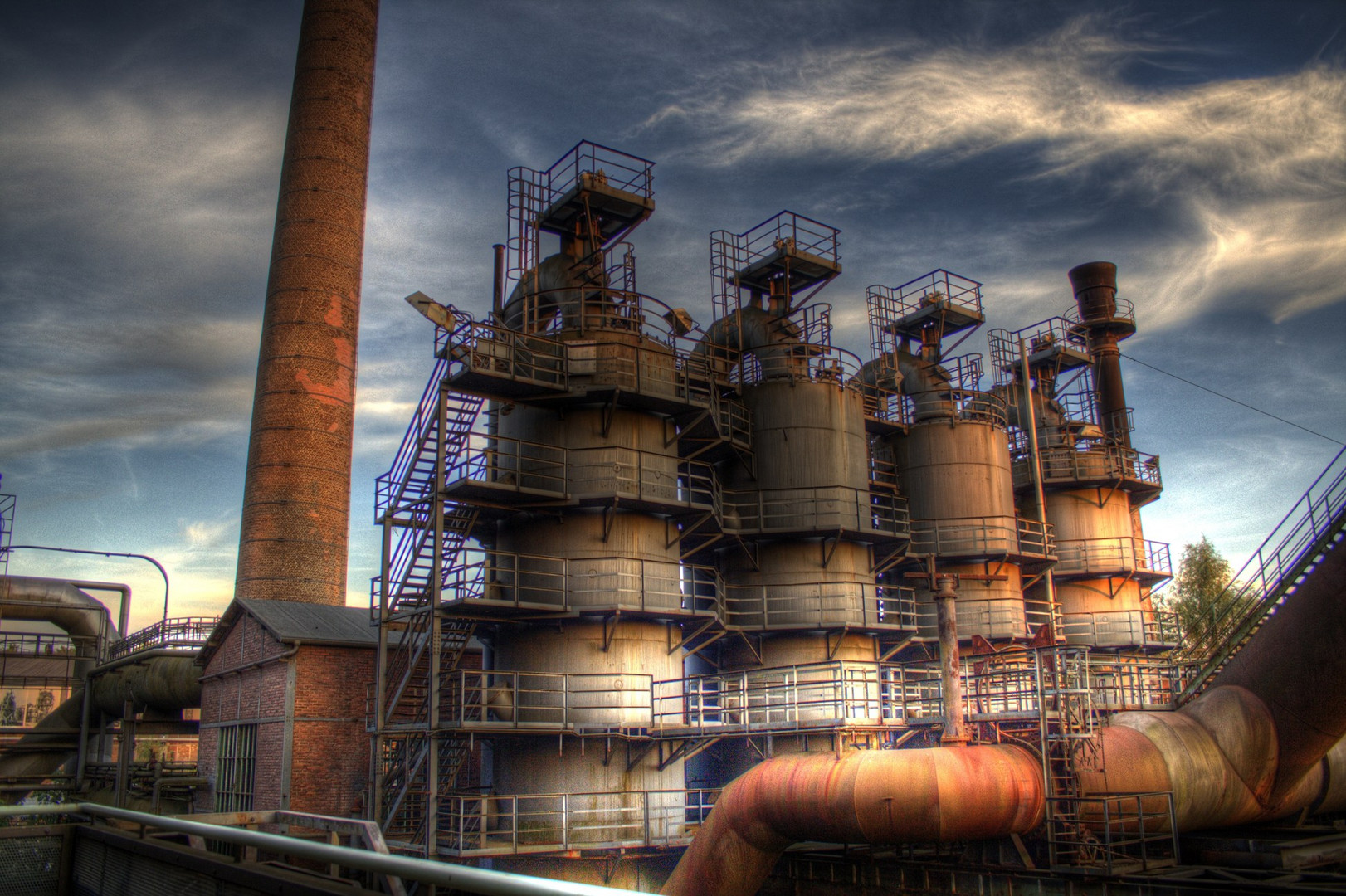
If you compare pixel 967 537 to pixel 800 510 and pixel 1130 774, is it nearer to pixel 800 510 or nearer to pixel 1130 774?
pixel 800 510

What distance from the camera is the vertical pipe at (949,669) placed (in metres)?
17.6

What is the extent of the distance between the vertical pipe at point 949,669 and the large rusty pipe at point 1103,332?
87.0 ft

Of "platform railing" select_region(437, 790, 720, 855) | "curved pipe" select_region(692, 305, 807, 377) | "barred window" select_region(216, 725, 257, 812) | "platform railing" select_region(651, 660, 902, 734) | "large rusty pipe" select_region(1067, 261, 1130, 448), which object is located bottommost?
"platform railing" select_region(437, 790, 720, 855)

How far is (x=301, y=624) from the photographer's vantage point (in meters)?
25.1

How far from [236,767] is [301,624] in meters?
4.12

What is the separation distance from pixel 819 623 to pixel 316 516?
1802 cm

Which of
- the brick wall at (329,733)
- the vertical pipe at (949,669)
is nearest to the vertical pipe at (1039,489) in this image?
the vertical pipe at (949,669)

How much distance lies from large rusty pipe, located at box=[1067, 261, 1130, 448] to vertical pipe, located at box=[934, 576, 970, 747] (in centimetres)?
2652

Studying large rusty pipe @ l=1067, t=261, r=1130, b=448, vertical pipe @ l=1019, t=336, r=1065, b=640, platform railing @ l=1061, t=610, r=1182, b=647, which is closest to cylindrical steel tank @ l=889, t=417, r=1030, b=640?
vertical pipe @ l=1019, t=336, r=1065, b=640

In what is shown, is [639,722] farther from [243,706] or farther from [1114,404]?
[1114,404]

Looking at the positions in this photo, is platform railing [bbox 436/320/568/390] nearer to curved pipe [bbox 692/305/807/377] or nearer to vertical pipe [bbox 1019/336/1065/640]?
curved pipe [bbox 692/305/807/377]

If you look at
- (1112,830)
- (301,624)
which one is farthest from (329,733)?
(1112,830)

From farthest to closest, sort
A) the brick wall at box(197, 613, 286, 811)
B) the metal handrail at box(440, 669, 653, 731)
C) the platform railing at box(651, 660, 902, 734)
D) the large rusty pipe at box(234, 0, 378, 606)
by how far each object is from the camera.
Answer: the large rusty pipe at box(234, 0, 378, 606)
the brick wall at box(197, 613, 286, 811)
the metal handrail at box(440, 669, 653, 731)
the platform railing at box(651, 660, 902, 734)

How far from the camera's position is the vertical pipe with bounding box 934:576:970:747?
1756 cm
